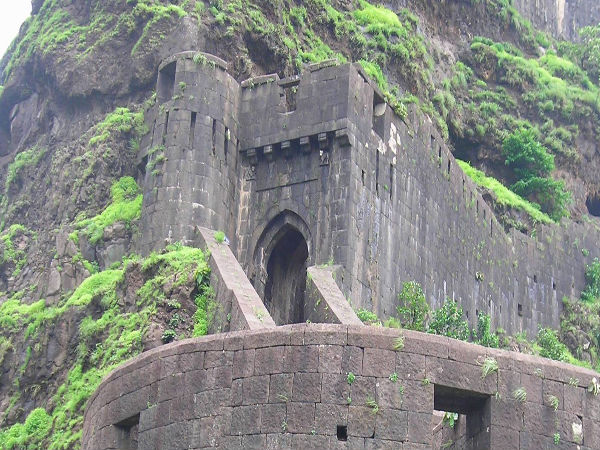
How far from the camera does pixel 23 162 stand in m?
35.7

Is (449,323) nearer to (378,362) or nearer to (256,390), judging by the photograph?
(378,362)

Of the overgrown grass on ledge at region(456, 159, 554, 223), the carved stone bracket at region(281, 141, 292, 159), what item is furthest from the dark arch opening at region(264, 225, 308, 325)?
the overgrown grass on ledge at region(456, 159, 554, 223)

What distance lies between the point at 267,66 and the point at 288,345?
1911cm

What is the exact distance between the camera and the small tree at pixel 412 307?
30406mm

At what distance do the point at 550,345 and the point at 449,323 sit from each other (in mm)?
7983

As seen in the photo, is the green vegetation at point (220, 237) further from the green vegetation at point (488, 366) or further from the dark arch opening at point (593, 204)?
the dark arch opening at point (593, 204)

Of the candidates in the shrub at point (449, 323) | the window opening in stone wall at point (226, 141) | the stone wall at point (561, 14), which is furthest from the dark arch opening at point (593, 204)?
the window opening in stone wall at point (226, 141)

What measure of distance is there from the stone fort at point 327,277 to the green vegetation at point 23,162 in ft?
17.9

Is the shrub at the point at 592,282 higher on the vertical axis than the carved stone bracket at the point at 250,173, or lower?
higher

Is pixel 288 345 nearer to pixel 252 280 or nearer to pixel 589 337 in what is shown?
pixel 252 280

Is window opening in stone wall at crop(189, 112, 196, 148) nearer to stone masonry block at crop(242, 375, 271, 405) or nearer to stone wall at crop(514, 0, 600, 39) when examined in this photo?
stone masonry block at crop(242, 375, 271, 405)

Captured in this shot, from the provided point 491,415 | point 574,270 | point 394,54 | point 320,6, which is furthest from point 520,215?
point 491,415

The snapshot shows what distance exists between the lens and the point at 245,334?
1547cm

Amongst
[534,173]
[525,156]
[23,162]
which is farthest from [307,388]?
[534,173]
